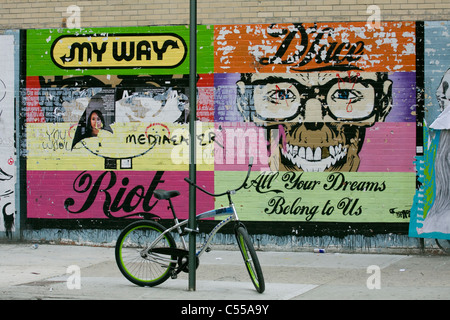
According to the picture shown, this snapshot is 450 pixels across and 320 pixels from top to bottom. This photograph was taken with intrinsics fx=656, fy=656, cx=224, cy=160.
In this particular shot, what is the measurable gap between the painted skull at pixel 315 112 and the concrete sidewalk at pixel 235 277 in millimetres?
1595

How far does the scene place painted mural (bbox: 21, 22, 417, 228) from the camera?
1062cm

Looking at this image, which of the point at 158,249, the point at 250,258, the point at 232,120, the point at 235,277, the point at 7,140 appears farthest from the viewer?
the point at 7,140

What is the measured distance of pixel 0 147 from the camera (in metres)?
11.6

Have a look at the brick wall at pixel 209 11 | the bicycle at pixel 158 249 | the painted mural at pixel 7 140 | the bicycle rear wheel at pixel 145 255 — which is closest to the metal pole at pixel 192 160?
the bicycle at pixel 158 249

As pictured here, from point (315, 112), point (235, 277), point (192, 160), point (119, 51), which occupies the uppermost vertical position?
point (119, 51)

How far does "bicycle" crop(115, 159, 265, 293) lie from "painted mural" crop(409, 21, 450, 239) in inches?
159

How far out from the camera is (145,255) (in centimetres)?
770

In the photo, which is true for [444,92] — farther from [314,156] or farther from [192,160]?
[192,160]

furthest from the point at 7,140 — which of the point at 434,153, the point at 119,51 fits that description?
the point at 434,153

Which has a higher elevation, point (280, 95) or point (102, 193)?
point (280, 95)

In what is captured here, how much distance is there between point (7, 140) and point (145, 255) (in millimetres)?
5052

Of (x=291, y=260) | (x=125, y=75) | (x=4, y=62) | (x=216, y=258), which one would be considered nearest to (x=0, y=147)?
(x=4, y=62)

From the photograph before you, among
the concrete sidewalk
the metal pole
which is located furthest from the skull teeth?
the metal pole
